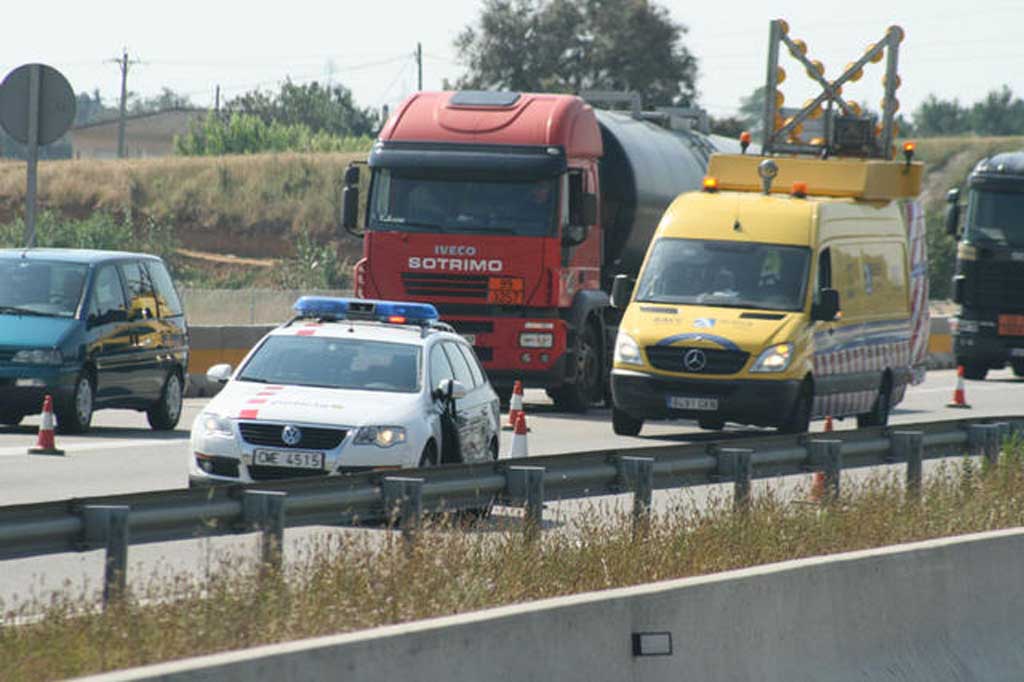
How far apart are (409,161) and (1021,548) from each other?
Result: 16.6m

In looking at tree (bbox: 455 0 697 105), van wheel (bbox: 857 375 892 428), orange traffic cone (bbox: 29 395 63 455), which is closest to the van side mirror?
van wheel (bbox: 857 375 892 428)

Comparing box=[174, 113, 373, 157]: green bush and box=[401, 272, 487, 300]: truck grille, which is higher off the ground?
box=[174, 113, 373, 157]: green bush

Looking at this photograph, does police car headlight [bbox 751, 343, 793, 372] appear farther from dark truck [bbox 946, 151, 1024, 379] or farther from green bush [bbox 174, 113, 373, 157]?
green bush [bbox 174, 113, 373, 157]

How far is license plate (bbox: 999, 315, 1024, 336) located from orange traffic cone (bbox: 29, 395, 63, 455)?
21673 millimetres

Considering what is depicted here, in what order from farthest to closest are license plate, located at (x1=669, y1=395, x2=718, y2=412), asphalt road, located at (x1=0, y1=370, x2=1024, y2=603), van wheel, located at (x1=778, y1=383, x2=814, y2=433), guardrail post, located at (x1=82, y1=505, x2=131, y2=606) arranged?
van wheel, located at (x1=778, y1=383, x2=814, y2=433) < license plate, located at (x1=669, y1=395, x2=718, y2=412) < asphalt road, located at (x1=0, y1=370, x2=1024, y2=603) < guardrail post, located at (x1=82, y1=505, x2=131, y2=606)

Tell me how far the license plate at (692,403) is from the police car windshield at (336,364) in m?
6.92

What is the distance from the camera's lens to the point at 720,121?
98.2m

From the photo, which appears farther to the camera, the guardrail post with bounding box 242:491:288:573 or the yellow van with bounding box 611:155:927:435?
the yellow van with bounding box 611:155:927:435

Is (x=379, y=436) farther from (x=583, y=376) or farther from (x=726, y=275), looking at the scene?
(x=583, y=376)

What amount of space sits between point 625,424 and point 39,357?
620 centimetres

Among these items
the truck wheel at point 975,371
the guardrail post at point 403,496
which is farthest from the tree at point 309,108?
the guardrail post at point 403,496

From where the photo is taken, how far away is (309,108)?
153000 mm

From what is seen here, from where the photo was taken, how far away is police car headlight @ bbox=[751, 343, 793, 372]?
2250 centimetres

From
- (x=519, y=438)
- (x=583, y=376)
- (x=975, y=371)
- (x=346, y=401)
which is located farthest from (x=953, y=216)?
(x=346, y=401)
